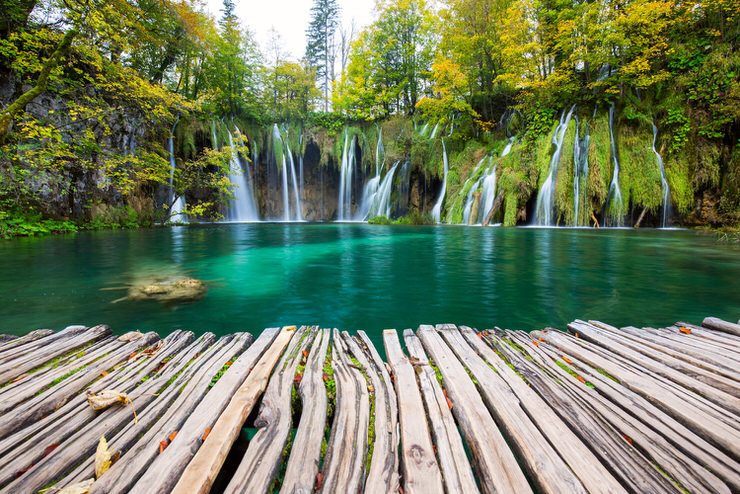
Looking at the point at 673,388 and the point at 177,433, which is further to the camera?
the point at 673,388

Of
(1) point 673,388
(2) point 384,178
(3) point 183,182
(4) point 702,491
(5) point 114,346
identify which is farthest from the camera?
(2) point 384,178

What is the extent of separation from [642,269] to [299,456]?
729 centimetres

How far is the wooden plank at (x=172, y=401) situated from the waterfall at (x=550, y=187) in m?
15.3

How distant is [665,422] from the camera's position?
56.4 inches

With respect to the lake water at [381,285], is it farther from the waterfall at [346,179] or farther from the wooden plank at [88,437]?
→ the waterfall at [346,179]

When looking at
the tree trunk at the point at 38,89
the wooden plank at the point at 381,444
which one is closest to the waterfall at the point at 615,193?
the wooden plank at the point at 381,444

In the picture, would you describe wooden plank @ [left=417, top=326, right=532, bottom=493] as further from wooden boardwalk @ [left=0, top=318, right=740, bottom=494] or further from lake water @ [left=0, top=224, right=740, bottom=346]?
lake water @ [left=0, top=224, right=740, bottom=346]

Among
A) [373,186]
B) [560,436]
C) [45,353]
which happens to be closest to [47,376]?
[45,353]

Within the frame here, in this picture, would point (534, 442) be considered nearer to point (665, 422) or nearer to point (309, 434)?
point (665, 422)

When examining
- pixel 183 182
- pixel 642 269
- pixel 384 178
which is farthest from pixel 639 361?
pixel 384 178

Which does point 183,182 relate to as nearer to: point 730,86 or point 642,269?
point 642,269

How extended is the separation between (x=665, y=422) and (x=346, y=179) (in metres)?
25.0

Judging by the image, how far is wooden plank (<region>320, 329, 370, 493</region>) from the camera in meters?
1.13

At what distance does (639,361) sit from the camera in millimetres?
2043
